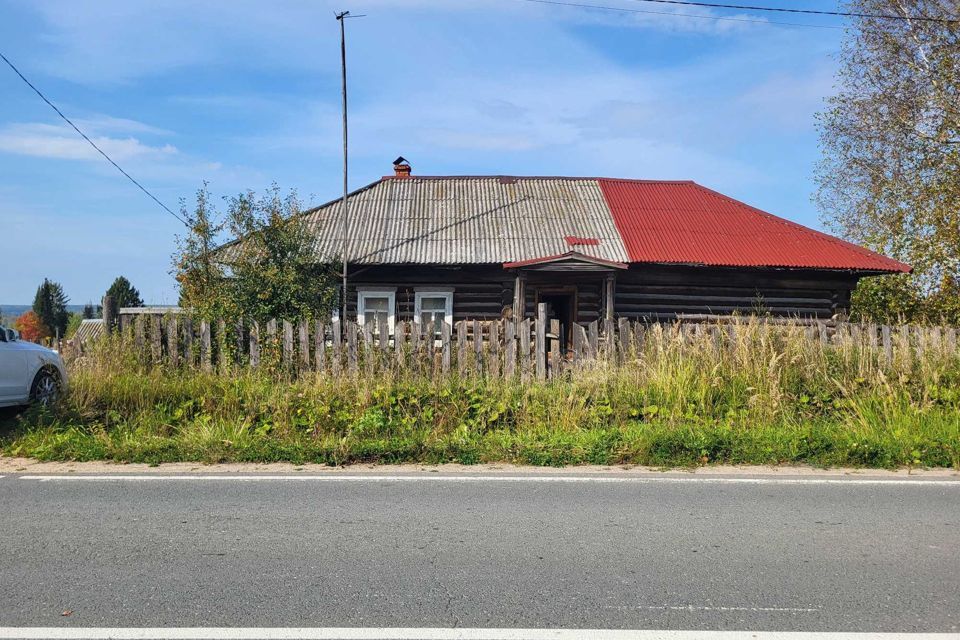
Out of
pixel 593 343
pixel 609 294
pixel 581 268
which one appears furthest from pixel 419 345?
pixel 609 294

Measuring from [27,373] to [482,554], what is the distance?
279 inches

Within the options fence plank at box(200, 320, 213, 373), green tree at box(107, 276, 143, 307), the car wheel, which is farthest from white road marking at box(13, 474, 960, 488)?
green tree at box(107, 276, 143, 307)

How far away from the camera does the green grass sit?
7055 millimetres

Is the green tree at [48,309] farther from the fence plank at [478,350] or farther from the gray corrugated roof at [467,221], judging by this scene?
the fence plank at [478,350]

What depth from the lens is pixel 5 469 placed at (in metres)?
6.72

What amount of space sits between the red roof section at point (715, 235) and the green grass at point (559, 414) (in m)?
9.18

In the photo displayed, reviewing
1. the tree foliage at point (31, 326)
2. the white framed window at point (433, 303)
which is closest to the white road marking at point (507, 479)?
the white framed window at point (433, 303)

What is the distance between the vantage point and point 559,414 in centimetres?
801

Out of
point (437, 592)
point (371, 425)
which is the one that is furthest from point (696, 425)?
point (437, 592)

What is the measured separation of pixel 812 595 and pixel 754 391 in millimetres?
4948

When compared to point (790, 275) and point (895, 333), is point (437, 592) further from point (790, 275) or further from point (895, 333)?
point (790, 275)

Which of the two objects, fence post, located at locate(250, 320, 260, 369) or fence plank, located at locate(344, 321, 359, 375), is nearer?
fence plank, located at locate(344, 321, 359, 375)

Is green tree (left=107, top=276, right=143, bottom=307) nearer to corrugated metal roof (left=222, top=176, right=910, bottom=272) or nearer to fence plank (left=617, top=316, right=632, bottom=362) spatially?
corrugated metal roof (left=222, top=176, right=910, bottom=272)

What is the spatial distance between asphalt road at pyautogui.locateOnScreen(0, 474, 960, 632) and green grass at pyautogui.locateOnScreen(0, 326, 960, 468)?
35.1 inches
